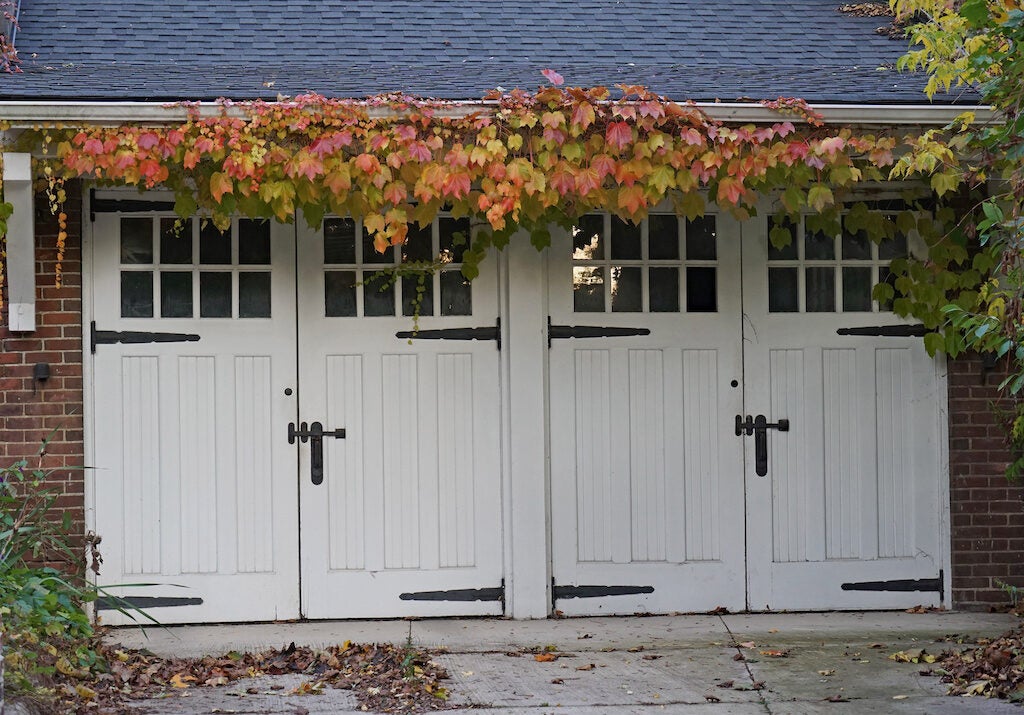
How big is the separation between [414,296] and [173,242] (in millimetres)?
1326

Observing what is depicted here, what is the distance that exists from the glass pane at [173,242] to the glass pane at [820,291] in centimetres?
344

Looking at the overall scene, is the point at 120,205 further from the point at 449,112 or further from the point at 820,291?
the point at 820,291

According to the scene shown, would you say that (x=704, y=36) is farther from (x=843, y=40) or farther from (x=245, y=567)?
(x=245, y=567)

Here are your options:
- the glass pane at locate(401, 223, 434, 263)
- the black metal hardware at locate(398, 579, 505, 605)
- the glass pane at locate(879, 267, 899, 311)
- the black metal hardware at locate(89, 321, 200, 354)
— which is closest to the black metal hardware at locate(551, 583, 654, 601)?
the black metal hardware at locate(398, 579, 505, 605)

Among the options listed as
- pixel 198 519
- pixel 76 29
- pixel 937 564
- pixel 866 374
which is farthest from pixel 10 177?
pixel 937 564

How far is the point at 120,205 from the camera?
6.55 metres

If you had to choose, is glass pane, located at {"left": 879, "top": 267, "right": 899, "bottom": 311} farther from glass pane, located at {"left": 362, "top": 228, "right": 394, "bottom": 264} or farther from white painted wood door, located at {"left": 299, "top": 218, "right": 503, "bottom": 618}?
glass pane, located at {"left": 362, "top": 228, "right": 394, "bottom": 264}

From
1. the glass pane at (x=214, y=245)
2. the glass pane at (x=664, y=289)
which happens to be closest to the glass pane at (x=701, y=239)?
the glass pane at (x=664, y=289)

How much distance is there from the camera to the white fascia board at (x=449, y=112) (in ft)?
18.6

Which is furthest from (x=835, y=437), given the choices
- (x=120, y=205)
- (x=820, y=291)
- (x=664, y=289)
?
(x=120, y=205)

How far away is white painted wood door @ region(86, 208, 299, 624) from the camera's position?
21.5 ft

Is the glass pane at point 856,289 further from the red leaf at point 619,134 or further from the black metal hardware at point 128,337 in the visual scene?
the black metal hardware at point 128,337

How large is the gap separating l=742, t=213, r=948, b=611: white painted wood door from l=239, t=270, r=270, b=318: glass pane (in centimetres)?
265

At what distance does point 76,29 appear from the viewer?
22.9ft
